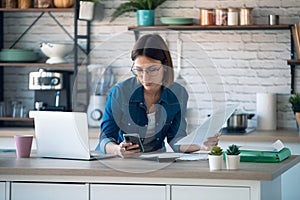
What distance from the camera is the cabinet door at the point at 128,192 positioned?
120 inches

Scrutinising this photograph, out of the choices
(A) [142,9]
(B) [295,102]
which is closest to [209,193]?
(B) [295,102]

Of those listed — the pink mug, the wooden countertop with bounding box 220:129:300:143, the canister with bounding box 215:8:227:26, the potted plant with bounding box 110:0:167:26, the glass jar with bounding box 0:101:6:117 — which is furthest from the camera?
the glass jar with bounding box 0:101:6:117

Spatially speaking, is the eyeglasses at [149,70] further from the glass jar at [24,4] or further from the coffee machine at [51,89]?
the glass jar at [24,4]

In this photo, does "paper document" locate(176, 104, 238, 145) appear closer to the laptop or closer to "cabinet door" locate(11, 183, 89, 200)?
the laptop

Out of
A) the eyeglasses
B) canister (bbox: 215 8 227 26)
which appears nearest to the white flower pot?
canister (bbox: 215 8 227 26)

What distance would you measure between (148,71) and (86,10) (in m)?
2.46

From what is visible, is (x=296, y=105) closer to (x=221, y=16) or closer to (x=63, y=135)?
(x=221, y=16)

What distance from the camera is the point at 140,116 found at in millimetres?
3504

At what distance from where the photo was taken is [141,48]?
3385 mm

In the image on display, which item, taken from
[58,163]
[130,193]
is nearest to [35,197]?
[58,163]

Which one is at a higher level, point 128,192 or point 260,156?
point 260,156

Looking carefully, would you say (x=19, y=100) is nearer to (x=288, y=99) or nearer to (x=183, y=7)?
(x=183, y=7)

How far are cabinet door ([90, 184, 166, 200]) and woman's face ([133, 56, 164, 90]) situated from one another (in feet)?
1.93

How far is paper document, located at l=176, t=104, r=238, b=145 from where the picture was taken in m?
3.36
